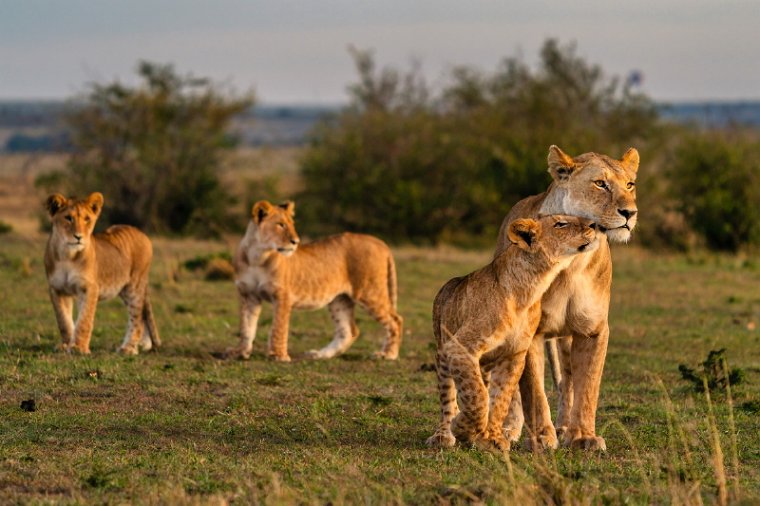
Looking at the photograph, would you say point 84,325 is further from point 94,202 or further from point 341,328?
point 341,328

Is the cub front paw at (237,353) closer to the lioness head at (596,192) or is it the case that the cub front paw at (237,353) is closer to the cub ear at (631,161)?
the lioness head at (596,192)

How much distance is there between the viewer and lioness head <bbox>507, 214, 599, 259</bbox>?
21.6 feet

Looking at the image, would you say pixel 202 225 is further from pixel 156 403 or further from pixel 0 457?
pixel 0 457

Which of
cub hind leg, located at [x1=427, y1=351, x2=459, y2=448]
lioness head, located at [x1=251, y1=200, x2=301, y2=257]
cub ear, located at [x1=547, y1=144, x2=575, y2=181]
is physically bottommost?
cub hind leg, located at [x1=427, y1=351, x2=459, y2=448]

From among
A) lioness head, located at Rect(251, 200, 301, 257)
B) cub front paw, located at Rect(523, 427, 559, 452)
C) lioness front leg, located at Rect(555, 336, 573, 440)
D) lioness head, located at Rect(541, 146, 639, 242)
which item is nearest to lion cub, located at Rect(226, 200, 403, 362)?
lioness head, located at Rect(251, 200, 301, 257)

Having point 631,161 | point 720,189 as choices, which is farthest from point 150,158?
point 631,161

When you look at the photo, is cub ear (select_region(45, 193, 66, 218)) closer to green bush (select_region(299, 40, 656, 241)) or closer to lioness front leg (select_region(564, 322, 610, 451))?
lioness front leg (select_region(564, 322, 610, 451))

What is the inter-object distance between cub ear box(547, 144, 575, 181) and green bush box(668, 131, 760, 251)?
1893 cm

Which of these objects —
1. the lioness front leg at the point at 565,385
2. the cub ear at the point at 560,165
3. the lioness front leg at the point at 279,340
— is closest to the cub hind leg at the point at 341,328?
the lioness front leg at the point at 279,340

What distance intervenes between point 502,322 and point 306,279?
14.4 feet

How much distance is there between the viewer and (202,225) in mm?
27078

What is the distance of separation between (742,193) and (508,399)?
65.4ft

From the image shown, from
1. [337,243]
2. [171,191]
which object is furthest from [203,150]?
[337,243]

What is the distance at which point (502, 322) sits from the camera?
6.75 metres
